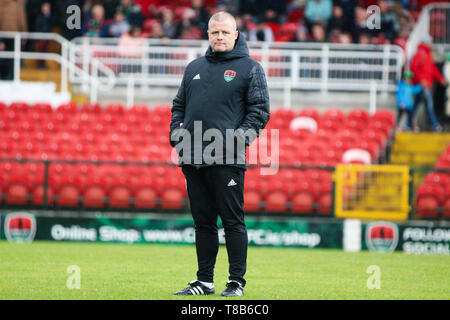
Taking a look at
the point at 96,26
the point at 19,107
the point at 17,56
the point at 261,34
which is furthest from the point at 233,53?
the point at 96,26

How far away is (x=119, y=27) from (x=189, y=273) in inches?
503

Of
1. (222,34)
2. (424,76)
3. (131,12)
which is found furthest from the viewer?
(131,12)

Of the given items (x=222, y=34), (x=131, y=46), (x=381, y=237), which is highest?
(x=131, y=46)

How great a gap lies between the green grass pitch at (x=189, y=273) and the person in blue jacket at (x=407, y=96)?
6351mm

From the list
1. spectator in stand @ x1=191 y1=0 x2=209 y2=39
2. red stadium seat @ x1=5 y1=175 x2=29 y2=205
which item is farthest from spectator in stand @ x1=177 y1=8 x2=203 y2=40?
red stadium seat @ x1=5 y1=175 x2=29 y2=205

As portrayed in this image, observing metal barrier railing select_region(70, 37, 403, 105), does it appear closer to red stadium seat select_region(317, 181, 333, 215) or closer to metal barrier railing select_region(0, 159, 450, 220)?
metal barrier railing select_region(0, 159, 450, 220)

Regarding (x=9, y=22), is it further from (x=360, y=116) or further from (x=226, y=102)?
(x=226, y=102)

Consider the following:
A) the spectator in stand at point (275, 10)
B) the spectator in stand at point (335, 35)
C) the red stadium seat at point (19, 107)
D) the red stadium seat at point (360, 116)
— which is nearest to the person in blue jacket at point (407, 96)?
the red stadium seat at point (360, 116)

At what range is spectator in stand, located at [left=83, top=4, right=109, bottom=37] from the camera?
831 inches

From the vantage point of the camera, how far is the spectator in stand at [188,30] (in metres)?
21.0

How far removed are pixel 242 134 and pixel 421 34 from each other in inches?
572

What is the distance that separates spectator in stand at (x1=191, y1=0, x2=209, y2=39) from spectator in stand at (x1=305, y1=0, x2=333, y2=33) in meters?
2.39

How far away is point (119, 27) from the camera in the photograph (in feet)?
69.4

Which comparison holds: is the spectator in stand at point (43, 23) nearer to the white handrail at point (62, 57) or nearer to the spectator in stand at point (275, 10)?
the white handrail at point (62, 57)
